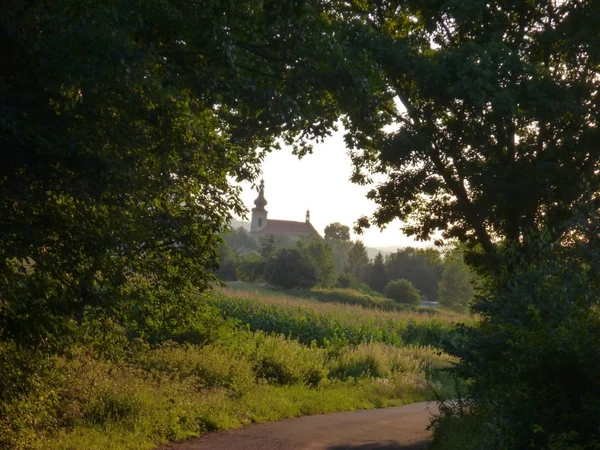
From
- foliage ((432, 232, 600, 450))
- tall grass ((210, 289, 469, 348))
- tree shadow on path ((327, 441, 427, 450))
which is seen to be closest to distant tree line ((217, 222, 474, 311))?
tall grass ((210, 289, 469, 348))

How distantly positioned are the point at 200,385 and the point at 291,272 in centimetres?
6912

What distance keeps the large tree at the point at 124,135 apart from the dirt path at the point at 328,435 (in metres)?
2.90

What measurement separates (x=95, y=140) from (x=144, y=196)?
4.38ft

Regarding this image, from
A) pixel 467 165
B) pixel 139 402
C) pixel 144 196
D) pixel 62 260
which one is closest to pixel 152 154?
pixel 144 196

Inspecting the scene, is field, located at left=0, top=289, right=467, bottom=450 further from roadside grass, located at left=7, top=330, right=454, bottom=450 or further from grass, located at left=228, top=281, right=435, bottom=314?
grass, located at left=228, top=281, right=435, bottom=314

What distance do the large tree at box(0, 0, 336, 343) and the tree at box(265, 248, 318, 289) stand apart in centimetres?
7374

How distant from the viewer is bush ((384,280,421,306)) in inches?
3504

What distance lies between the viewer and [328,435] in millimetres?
16266

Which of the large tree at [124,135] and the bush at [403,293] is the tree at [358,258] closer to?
the bush at [403,293]

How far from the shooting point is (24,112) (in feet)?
31.4

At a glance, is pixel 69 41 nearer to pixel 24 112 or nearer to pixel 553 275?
pixel 24 112

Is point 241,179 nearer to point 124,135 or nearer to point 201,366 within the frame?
point 124,135

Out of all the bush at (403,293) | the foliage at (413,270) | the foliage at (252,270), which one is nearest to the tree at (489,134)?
the bush at (403,293)

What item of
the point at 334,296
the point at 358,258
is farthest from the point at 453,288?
the point at 358,258
